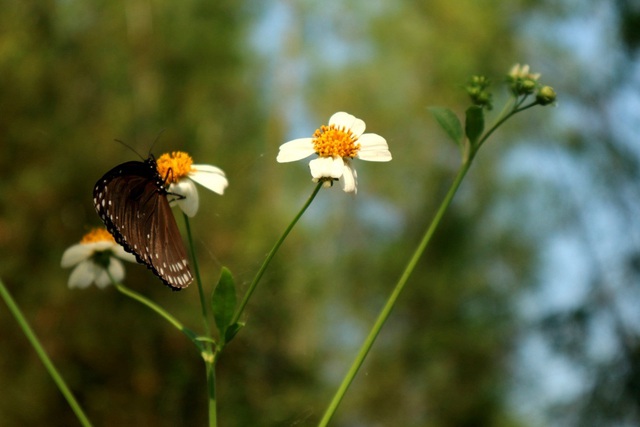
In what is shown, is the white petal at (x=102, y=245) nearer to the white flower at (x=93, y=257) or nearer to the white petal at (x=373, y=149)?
the white flower at (x=93, y=257)

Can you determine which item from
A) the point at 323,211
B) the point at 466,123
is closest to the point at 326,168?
the point at 466,123

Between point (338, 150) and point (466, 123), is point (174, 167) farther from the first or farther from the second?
point (466, 123)

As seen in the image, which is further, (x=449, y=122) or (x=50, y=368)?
(x=449, y=122)

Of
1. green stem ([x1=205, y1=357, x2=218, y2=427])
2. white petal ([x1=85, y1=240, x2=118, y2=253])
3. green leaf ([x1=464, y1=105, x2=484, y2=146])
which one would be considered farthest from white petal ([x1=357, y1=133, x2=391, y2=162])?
white petal ([x1=85, y1=240, x2=118, y2=253])

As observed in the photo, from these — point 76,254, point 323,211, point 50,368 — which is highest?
point 323,211

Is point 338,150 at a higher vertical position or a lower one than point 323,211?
lower

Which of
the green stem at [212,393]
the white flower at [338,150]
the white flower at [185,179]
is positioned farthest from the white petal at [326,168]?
the green stem at [212,393]

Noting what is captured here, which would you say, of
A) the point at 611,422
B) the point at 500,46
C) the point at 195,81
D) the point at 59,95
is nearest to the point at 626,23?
the point at 500,46
